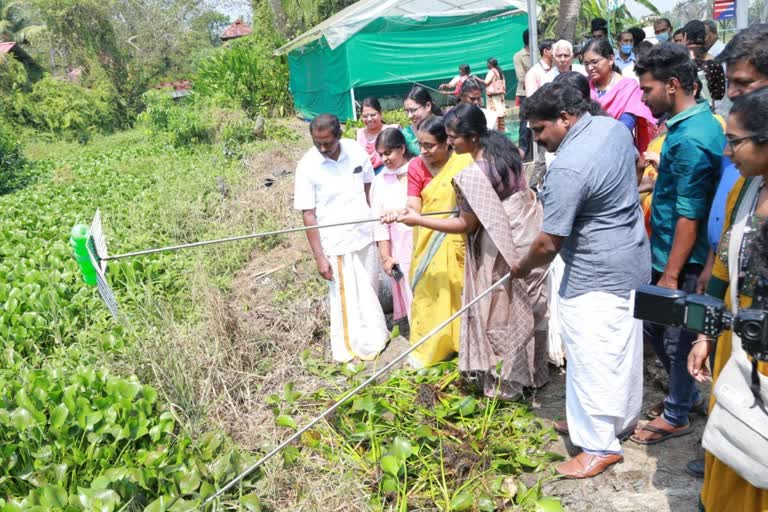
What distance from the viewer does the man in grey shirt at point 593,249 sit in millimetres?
2496

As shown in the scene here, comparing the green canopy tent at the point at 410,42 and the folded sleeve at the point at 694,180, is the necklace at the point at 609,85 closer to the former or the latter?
the folded sleeve at the point at 694,180

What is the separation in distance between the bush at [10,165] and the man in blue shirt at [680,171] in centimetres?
1190

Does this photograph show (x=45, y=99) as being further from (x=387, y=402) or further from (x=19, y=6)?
(x=387, y=402)

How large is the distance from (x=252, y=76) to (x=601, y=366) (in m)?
15.8

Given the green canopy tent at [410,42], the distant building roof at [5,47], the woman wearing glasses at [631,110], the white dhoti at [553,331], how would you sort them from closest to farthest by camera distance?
the white dhoti at [553,331], the woman wearing glasses at [631,110], the green canopy tent at [410,42], the distant building roof at [5,47]

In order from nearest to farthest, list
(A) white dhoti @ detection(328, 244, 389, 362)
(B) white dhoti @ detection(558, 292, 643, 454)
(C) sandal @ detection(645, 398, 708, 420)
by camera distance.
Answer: (B) white dhoti @ detection(558, 292, 643, 454) → (C) sandal @ detection(645, 398, 708, 420) → (A) white dhoti @ detection(328, 244, 389, 362)

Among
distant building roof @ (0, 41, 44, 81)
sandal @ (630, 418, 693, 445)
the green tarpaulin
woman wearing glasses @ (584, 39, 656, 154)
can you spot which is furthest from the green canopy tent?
distant building roof @ (0, 41, 44, 81)

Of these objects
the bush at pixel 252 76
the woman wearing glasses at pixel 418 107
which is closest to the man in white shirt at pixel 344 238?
the woman wearing glasses at pixel 418 107

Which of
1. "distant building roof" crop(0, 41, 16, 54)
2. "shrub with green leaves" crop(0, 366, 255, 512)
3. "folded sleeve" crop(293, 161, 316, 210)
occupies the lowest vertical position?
"distant building roof" crop(0, 41, 16, 54)

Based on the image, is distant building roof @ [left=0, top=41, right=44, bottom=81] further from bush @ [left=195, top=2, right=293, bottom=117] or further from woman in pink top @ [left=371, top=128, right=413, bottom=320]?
woman in pink top @ [left=371, top=128, right=413, bottom=320]

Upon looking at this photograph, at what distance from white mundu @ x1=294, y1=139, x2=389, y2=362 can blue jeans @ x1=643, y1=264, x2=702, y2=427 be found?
1830 millimetres

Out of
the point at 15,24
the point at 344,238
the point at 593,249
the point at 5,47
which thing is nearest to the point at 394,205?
the point at 344,238

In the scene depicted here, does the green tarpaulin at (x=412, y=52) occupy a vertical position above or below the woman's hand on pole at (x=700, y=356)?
below

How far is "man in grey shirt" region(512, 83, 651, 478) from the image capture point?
2496 millimetres
